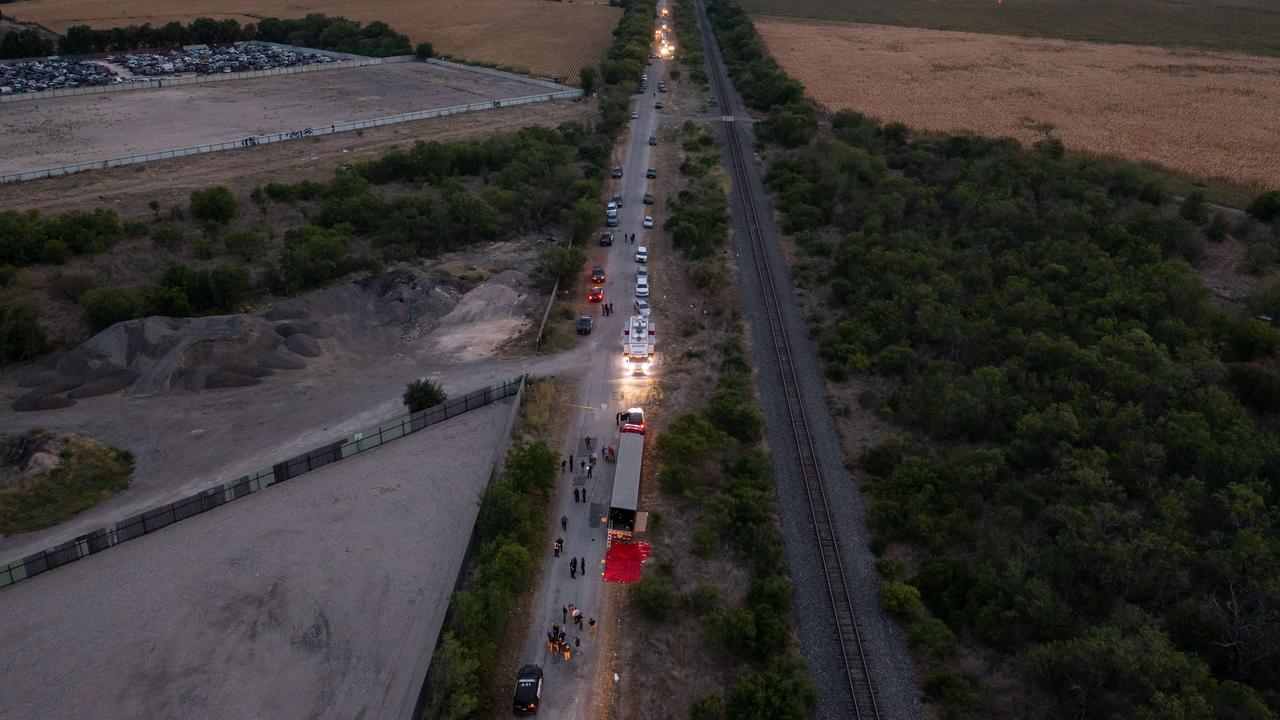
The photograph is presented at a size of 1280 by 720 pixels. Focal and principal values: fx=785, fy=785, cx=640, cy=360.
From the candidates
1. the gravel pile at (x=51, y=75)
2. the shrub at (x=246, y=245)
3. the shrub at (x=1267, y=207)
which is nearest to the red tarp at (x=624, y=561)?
the shrub at (x=246, y=245)

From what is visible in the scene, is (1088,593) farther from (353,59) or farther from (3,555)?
(353,59)

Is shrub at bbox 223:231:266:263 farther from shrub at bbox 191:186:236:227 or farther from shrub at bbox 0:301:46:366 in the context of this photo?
shrub at bbox 0:301:46:366

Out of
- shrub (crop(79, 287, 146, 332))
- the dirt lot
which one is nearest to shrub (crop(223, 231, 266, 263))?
shrub (crop(79, 287, 146, 332))

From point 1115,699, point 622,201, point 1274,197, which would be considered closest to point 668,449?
point 1115,699

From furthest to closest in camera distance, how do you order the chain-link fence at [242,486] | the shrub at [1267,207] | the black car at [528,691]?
the shrub at [1267,207] < the chain-link fence at [242,486] < the black car at [528,691]

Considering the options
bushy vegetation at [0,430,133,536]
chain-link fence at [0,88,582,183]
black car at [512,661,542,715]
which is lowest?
black car at [512,661,542,715]

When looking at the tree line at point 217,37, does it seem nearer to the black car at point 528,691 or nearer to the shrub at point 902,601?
the black car at point 528,691
